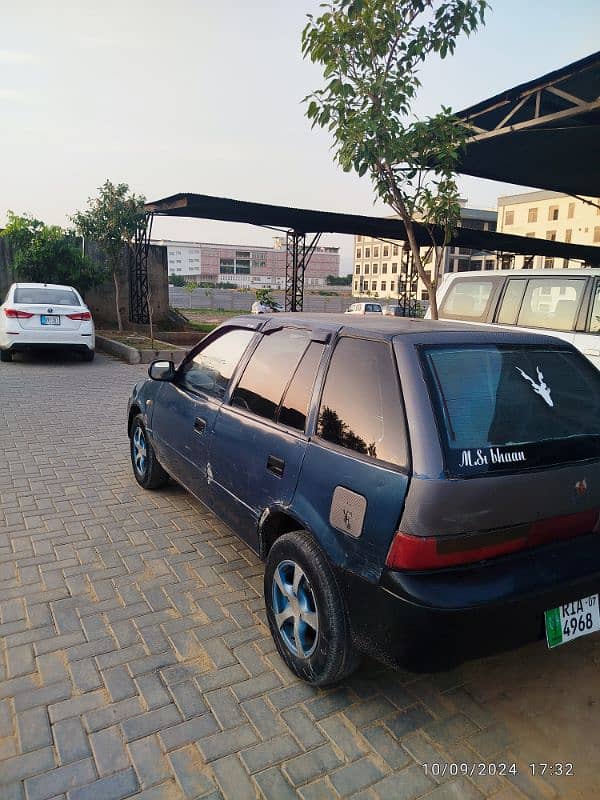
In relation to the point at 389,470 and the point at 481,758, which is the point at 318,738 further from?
the point at 389,470

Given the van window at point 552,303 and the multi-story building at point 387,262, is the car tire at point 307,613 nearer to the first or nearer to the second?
the van window at point 552,303

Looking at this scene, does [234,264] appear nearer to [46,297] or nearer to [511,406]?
[46,297]

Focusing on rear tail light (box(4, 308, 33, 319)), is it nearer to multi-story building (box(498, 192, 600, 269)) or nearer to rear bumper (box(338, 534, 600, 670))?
rear bumper (box(338, 534, 600, 670))

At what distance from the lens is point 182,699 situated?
2.52 meters

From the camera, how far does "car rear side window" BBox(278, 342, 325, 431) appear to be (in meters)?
2.86

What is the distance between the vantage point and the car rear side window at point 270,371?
10.2 feet

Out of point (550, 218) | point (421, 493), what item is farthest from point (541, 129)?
point (550, 218)

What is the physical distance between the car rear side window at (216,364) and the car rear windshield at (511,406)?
1577mm

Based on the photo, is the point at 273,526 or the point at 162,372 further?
the point at 162,372

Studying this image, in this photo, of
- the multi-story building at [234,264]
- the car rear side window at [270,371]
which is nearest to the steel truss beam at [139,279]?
the car rear side window at [270,371]

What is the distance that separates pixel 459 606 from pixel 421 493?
1.44 feet

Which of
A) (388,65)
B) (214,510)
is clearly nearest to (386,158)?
(388,65)

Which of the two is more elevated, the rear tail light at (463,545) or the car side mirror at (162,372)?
the car side mirror at (162,372)

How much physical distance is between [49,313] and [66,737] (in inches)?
403
